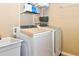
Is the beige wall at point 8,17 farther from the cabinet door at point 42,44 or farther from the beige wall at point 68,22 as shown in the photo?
the beige wall at point 68,22

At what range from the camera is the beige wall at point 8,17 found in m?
1.68

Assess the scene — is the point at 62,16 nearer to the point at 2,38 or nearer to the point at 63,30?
the point at 63,30

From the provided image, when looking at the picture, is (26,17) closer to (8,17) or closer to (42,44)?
(8,17)

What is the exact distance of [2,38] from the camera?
5.46 feet

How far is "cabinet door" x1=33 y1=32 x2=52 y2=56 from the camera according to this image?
1.70 m

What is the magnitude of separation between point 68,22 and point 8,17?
1.03m

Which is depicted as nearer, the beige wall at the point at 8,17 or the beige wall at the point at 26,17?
the beige wall at the point at 8,17

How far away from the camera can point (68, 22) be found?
7.43 feet

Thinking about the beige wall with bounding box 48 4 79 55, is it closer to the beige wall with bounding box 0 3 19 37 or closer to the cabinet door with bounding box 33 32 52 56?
the cabinet door with bounding box 33 32 52 56

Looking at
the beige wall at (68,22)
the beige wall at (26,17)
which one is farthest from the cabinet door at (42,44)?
the beige wall at (68,22)

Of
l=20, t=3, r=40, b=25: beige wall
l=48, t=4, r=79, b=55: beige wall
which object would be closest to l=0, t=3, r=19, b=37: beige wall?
l=20, t=3, r=40, b=25: beige wall

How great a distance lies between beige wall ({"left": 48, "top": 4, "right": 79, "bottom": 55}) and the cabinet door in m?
0.50

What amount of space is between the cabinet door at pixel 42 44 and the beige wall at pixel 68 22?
0.50 m

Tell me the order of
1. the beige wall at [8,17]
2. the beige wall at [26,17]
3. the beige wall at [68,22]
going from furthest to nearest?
the beige wall at [68,22] → the beige wall at [26,17] → the beige wall at [8,17]
